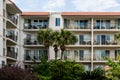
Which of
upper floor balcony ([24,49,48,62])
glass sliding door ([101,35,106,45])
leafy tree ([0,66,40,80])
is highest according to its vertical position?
glass sliding door ([101,35,106,45])

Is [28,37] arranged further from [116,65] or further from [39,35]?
[116,65]

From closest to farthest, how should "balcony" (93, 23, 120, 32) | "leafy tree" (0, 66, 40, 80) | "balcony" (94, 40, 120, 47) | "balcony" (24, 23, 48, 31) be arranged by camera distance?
"leafy tree" (0, 66, 40, 80), "balcony" (94, 40, 120, 47), "balcony" (93, 23, 120, 32), "balcony" (24, 23, 48, 31)

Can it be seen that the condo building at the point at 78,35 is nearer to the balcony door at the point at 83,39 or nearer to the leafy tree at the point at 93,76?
the balcony door at the point at 83,39

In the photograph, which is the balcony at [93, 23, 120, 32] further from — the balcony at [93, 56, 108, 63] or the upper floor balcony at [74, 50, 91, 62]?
the balcony at [93, 56, 108, 63]

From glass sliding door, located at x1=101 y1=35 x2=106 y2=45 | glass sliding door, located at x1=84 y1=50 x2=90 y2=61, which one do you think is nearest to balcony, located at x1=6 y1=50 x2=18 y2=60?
glass sliding door, located at x1=84 y1=50 x2=90 y2=61

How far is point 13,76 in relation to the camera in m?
23.4

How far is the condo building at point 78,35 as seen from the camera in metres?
64.6

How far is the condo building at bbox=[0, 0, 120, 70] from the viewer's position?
212 feet

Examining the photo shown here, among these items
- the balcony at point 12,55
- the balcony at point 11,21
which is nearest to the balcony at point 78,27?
the balcony at point 11,21

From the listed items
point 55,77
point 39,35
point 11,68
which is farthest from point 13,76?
point 39,35

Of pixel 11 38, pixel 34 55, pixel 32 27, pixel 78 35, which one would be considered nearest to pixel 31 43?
pixel 34 55

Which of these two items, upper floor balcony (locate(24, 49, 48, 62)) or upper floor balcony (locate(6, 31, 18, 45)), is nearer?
upper floor balcony (locate(6, 31, 18, 45))

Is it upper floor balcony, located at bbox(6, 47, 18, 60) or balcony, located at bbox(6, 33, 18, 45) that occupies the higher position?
balcony, located at bbox(6, 33, 18, 45)

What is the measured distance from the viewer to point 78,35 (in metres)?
65.9
